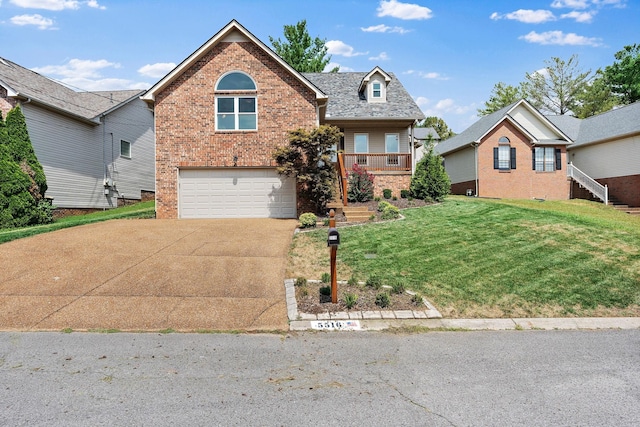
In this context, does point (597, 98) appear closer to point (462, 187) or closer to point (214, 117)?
point (462, 187)

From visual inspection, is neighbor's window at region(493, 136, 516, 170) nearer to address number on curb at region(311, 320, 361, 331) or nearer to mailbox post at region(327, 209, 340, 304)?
mailbox post at region(327, 209, 340, 304)

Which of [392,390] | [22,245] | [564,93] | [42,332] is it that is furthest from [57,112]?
[564,93]

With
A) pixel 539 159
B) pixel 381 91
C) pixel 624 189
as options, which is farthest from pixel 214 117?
pixel 624 189

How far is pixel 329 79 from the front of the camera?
2498 centimetres

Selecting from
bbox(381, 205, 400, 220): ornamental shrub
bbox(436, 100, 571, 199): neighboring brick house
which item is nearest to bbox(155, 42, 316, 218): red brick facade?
bbox(381, 205, 400, 220): ornamental shrub

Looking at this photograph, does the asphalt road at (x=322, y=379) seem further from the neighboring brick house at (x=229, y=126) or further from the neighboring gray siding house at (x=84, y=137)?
the neighboring gray siding house at (x=84, y=137)

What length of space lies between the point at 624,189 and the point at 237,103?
21950 millimetres

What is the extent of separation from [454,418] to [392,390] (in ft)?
2.28

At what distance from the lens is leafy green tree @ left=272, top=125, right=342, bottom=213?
1488cm

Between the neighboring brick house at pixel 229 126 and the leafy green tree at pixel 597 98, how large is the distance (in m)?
38.6

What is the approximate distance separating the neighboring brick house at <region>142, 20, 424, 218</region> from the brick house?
12850 mm

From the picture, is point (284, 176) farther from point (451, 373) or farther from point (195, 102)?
point (451, 373)

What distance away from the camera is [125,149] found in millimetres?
23312

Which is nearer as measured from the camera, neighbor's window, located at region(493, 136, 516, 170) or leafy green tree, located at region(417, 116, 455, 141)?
neighbor's window, located at region(493, 136, 516, 170)
